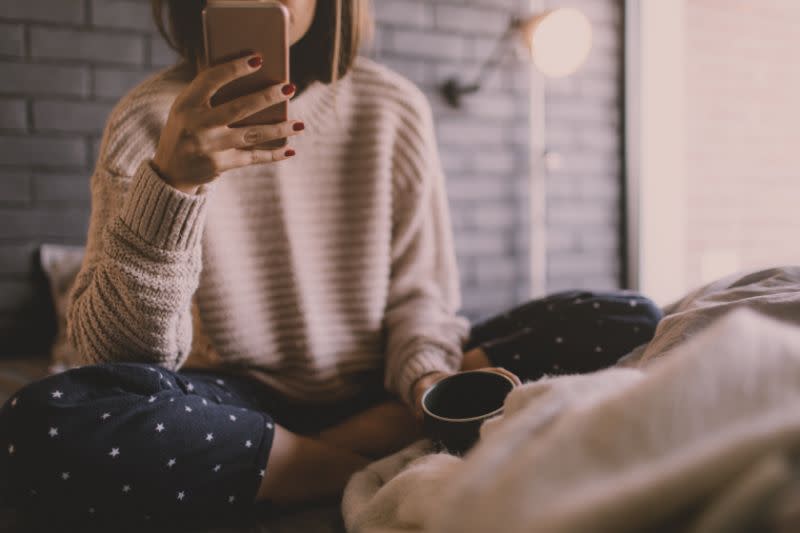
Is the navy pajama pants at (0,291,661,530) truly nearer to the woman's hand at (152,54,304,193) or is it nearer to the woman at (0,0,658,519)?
the woman at (0,0,658,519)

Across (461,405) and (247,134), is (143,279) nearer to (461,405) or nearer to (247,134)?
(247,134)

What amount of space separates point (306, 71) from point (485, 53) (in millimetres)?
1239

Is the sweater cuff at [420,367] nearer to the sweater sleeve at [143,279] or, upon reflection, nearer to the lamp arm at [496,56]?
the sweater sleeve at [143,279]

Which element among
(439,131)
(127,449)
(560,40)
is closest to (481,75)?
(439,131)

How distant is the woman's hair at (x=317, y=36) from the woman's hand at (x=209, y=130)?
1.02ft

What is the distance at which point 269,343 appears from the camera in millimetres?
1000

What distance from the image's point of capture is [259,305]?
3.27ft

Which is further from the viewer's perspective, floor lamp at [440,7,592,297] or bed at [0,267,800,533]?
floor lamp at [440,7,592,297]

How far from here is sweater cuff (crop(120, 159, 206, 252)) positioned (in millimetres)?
711

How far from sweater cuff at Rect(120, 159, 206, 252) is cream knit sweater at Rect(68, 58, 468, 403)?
0.11 m

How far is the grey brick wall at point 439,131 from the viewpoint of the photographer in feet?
5.35

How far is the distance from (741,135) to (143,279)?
2536 mm

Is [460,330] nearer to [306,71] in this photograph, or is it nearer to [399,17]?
[306,71]

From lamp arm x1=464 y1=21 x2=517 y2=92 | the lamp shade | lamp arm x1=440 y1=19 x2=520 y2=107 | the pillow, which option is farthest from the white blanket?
lamp arm x1=464 y1=21 x2=517 y2=92
